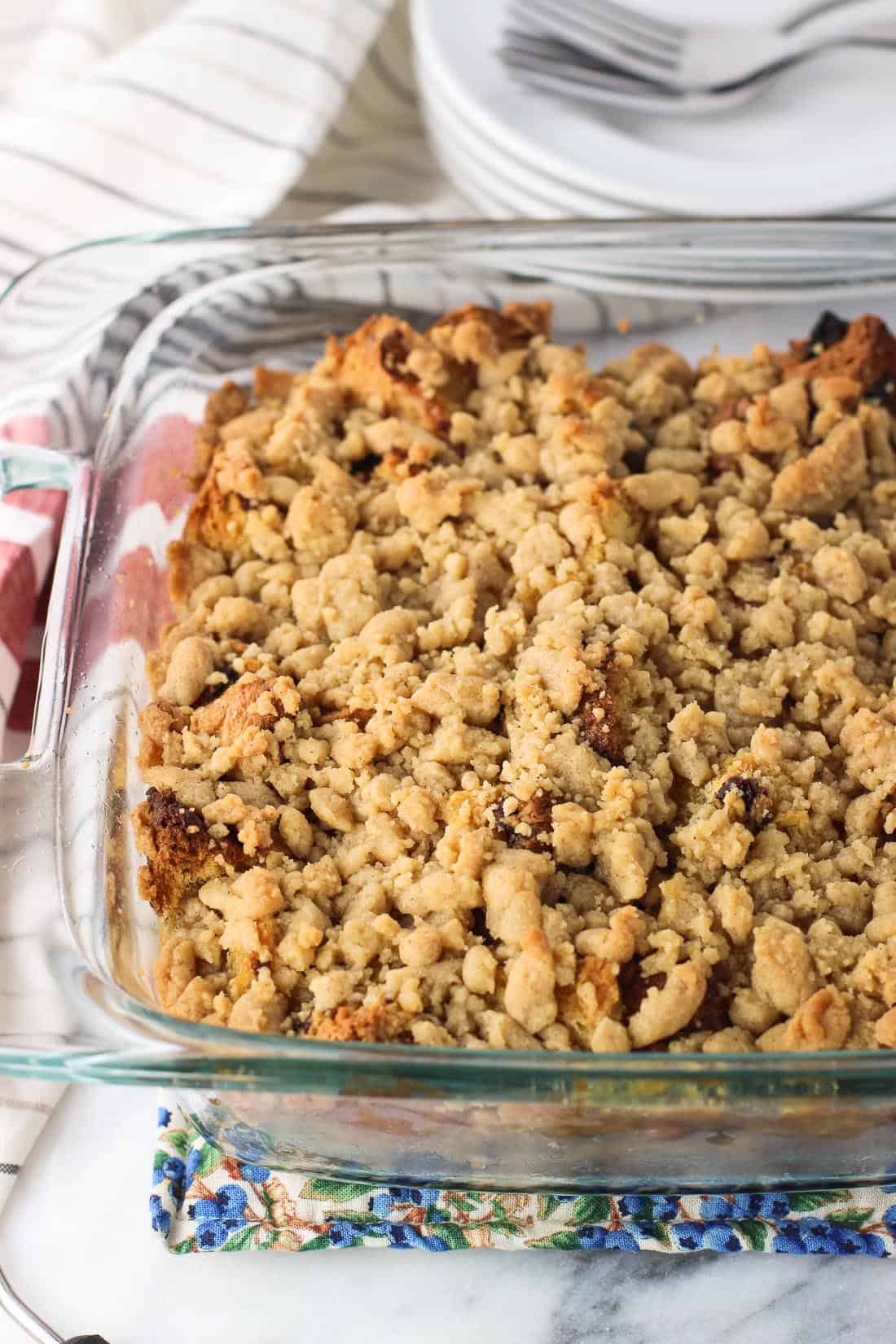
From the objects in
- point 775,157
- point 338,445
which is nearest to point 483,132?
point 775,157

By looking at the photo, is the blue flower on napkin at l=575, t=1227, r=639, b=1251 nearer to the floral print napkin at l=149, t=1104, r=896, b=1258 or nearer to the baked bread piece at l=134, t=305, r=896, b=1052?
the floral print napkin at l=149, t=1104, r=896, b=1258

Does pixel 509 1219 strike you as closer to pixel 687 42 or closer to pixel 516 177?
pixel 516 177

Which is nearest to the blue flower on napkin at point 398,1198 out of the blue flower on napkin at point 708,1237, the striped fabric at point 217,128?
the blue flower on napkin at point 708,1237

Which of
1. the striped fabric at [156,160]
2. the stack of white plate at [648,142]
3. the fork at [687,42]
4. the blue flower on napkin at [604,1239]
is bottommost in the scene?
the blue flower on napkin at [604,1239]

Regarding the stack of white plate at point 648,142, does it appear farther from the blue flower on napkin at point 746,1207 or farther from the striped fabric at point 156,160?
the blue flower on napkin at point 746,1207

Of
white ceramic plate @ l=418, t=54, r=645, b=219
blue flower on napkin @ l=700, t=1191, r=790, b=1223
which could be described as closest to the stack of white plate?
white ceramic plate @ l=418, t=54, r=645, b=219

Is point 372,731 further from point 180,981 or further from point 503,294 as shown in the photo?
point 503,294

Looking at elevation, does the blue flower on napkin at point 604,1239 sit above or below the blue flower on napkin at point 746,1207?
below

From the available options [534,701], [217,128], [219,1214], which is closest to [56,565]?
[534,701]
